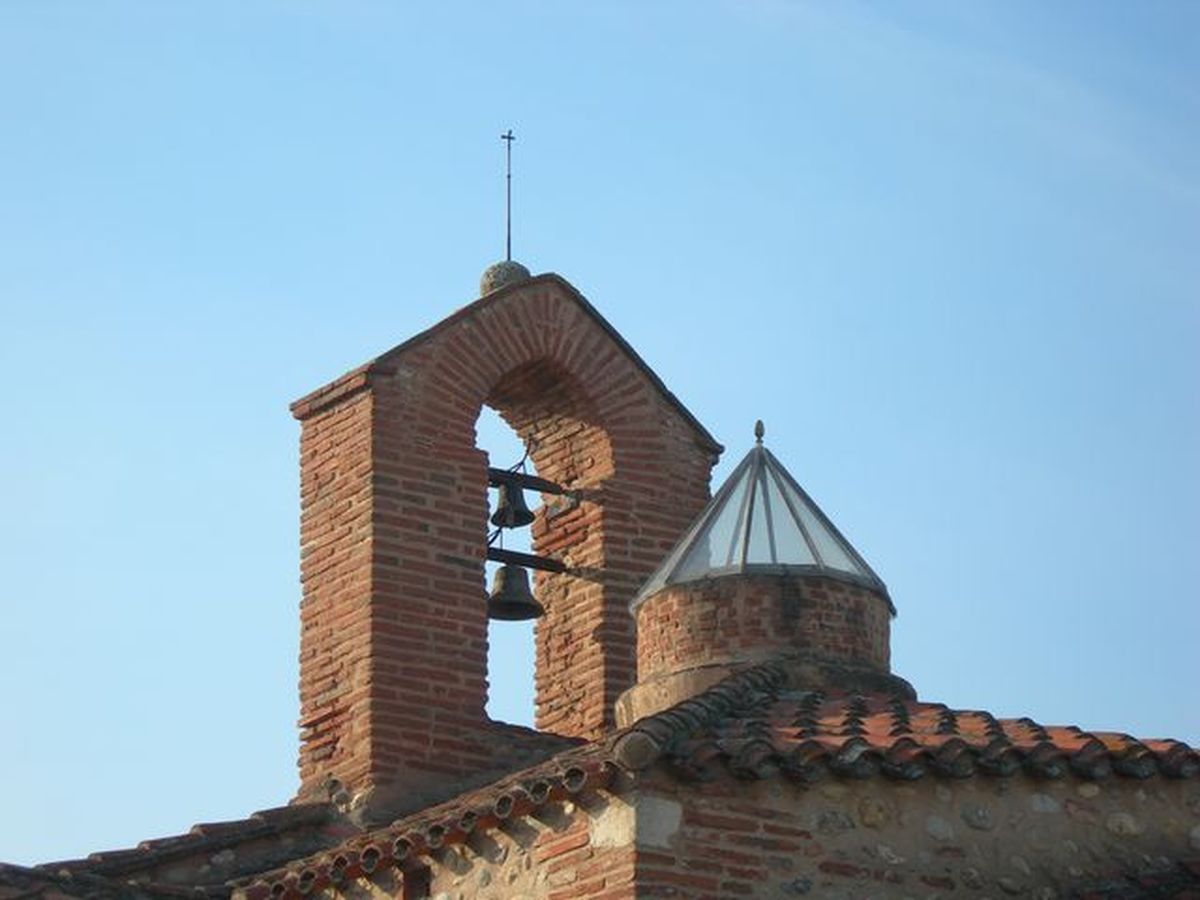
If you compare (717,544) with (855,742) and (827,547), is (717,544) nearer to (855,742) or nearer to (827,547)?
(827,547)

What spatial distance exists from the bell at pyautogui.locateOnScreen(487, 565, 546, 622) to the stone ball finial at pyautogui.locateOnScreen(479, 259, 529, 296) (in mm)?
1600

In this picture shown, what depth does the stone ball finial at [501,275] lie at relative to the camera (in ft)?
52.0

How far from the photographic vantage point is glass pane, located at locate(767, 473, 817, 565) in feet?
44.7

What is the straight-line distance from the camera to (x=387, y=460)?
14.9m

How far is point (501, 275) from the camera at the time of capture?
1591 centimetres

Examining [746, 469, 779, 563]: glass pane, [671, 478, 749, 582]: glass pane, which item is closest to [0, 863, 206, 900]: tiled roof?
[671, 478, 749, 582]: glass pane

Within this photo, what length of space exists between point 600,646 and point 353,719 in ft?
4.86

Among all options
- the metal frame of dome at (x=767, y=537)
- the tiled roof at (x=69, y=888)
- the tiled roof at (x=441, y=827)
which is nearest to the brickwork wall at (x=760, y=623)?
the metal frame of dome at (x=767, y=537)

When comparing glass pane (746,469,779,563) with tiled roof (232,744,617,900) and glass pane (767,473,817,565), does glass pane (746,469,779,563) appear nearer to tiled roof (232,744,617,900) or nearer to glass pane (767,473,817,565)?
glass pane (767,473,817,565)

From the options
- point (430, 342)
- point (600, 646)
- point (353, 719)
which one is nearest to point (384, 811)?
point (353, 719)

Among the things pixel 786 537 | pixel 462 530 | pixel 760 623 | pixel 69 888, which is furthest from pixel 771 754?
pixel 462 530

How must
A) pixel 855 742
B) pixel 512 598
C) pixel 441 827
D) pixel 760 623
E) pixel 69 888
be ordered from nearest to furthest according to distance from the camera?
pixel 855 742
pixel 441 827
pixel 69 888
pixel 760 623
pixel 512 598

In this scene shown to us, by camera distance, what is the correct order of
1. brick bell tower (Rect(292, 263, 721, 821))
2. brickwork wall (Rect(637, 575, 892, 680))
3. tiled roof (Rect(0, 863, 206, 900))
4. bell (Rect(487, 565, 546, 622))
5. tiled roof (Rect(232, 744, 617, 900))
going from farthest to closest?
bell (Rect(487, 565, 546, 622)) → brick bell tower (Rect(292, 263, 721, 821)) → brickwork wall (Rect(637, 575, 892, 680)) → tiled roof (Rect(0, 863, 206, 900)) → tiled roof (Rect(232, 744, 617, 900))

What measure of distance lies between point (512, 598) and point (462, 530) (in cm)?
58
